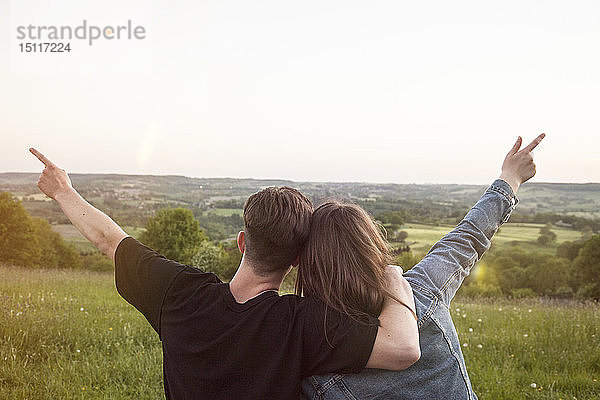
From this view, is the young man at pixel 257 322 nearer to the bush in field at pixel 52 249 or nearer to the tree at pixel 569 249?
the bush in field at pixel 52 249

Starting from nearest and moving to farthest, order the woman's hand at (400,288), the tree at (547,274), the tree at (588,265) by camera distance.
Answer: the woman's hand at (400,288)
the tree at (588,265)
the tree at (547,274)

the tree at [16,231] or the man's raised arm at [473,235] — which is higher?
the man's raised arm at [473,235]

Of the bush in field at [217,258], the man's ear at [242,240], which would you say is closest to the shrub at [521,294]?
the bush in field at [217,258]

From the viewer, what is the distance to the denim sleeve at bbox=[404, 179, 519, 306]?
239 centimetres

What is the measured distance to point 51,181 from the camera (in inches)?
101

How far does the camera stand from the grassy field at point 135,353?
457cm

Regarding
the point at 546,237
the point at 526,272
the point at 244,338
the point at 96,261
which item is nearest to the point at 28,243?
the point at 96,261

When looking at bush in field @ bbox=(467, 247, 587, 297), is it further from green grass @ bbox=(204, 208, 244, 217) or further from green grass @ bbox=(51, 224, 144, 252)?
green grass @ bbox=(51, 224, 144, 252)

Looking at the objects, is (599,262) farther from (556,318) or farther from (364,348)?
(364,348)

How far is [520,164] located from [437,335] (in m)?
1.01

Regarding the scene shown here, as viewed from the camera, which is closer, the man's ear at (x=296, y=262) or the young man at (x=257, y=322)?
the young man at (x=257, y=322)

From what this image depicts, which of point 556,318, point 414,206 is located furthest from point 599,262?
point 556,318

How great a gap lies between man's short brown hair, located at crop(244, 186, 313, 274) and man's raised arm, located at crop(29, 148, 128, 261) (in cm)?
63

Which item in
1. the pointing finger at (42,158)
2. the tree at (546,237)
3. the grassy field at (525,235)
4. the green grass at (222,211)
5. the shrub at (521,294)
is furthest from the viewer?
the tree at (546,237)
